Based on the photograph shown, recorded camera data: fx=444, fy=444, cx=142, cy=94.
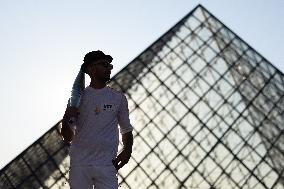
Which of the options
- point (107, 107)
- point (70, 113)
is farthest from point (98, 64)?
point (70, 113)

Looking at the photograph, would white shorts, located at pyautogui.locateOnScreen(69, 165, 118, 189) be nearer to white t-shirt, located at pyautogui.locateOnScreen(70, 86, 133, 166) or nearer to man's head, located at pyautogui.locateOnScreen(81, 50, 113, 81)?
white t-shirt, located at pyautogui.locateOnScreen(70, 86, 133, 166)

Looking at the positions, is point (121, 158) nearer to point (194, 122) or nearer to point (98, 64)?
point (98, 64)

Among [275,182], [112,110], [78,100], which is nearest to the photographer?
[78,100]

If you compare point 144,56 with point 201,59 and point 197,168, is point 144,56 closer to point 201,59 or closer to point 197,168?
point 201,59

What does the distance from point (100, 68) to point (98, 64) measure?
22 mm

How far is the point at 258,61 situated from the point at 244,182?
15.8 feet

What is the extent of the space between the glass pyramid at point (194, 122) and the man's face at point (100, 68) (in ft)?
41.7

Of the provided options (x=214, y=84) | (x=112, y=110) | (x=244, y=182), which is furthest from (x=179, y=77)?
(x=112, y=110)

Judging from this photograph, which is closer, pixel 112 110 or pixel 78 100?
pixel 78 100

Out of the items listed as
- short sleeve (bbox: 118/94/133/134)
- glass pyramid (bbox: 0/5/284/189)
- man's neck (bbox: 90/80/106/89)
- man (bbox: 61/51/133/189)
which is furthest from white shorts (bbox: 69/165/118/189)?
glass pyramid (bbox: 0/5/284/189)

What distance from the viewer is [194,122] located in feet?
52.4

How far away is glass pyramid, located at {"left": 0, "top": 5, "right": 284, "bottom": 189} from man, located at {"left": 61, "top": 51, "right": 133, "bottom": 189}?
12.6 meters

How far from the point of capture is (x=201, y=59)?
17641 mm

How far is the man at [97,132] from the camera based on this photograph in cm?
208
